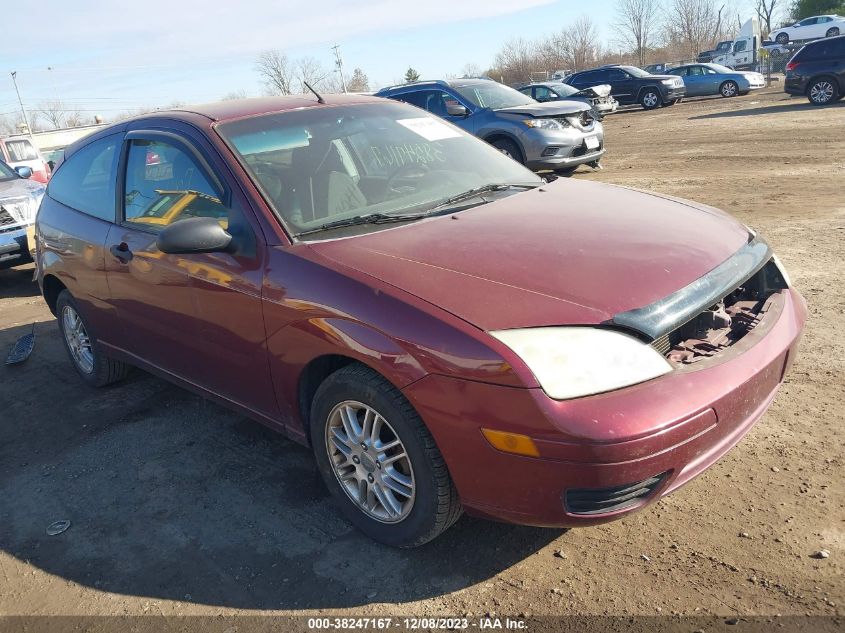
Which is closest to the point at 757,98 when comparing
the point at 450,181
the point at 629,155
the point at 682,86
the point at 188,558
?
the point at 682,86

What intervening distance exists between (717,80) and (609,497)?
27310 mm

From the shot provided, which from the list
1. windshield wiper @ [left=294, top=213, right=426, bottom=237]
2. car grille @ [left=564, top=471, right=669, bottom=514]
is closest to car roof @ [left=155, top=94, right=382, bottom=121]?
Result: windshield wiper @ [left=294, top=213, right=426, bottom=237]

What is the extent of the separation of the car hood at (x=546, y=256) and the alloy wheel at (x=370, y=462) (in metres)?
0.58

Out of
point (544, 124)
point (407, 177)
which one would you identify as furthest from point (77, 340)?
point (544, 124)

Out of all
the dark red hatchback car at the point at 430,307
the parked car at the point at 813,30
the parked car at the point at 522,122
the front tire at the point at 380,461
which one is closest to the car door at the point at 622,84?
the parked car at the point at 522,122

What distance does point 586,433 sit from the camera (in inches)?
82.2

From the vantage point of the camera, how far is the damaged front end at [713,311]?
91.6 inches

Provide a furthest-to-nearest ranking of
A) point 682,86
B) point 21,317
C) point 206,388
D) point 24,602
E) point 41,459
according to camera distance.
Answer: point 682,86 → point 21,317 → point 41,459 → point 206,388 → point 24,602

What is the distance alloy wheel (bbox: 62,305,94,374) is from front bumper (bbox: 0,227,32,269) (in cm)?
386

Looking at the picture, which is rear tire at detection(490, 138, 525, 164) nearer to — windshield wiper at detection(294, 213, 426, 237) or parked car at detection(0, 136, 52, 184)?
windshield wiper at detection(294, 213, 426, 237)

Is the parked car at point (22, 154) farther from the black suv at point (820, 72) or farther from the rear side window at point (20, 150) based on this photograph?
the black suv at point (820, 72)

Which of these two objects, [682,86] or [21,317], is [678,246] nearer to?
[21,317]

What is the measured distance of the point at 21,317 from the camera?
22.8 feet

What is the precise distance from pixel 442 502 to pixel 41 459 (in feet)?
8.78
